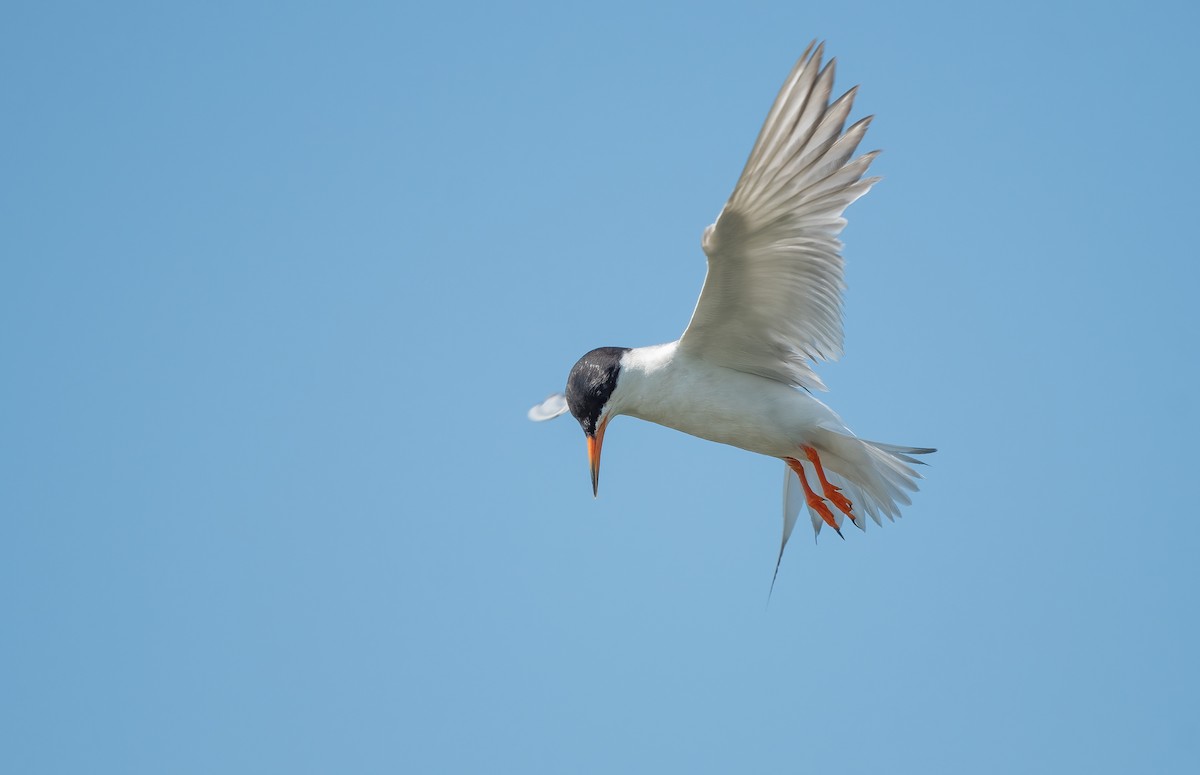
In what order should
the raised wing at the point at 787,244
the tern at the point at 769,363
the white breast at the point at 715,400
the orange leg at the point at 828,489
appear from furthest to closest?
the orange leg at the point at 828,489 < the white breast at the point at 715,400 < the tern at the point at 769,363 < the raised wing at the point at 787,244

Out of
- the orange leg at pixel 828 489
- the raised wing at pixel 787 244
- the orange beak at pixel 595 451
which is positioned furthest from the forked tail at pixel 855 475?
the orange beak at pixel 595 451

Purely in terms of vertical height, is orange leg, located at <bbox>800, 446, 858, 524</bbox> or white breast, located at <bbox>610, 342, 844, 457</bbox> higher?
white breast, located at <bbox>610, 342, 844, 457</bbox>

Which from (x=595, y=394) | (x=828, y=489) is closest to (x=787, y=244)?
(x=595, y=394)

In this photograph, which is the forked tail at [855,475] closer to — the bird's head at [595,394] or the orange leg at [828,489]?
the orange leg at [828,489]

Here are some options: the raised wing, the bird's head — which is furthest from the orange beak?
A: the raised wing

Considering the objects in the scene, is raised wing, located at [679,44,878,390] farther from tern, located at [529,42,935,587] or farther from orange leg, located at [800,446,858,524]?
orange leg, located at [800,446,858,524]

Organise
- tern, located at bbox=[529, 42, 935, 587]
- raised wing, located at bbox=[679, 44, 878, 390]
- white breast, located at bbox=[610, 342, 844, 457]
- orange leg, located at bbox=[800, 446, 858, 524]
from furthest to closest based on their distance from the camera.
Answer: orange leg, located at bbox=[800, 446, 858, 524], white breast, located at bbox=[610, 342, 844, 457], tern, located at bbox=[529, 42, 935, 587], raised wing, located at bbox=[679, 44, 878, 390]

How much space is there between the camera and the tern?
16.6ft

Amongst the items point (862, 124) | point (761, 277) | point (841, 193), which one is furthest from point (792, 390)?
point (862, 124)

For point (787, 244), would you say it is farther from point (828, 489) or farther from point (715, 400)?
point (828, 489)

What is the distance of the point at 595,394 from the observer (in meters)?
5.71

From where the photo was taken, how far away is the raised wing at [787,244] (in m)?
4.73

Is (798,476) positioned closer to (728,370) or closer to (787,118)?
(728,370)

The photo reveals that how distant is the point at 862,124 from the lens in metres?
4.77
